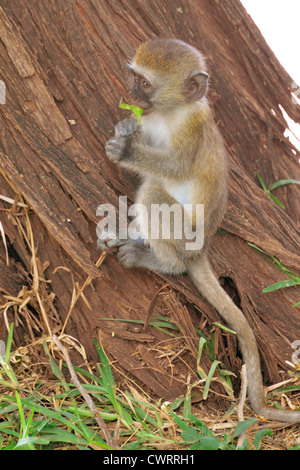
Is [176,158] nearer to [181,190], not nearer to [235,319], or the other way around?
[181,190]

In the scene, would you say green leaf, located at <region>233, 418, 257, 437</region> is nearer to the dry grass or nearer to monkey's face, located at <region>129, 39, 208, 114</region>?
the dry grass

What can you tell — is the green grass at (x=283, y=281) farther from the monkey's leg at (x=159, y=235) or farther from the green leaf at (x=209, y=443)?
the green leaf at (x=209, y=443)

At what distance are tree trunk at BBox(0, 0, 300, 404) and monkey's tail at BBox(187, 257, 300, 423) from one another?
0.08 meters

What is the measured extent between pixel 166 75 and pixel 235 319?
2051mm

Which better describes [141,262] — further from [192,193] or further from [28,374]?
[28,374]

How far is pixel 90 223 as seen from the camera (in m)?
4.30

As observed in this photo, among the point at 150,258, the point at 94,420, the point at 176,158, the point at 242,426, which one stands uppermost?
the point at 176,158

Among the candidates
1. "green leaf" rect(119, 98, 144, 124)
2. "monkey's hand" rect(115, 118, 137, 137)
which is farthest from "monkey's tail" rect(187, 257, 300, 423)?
"green leaf" rect(119, 98, 144, 124)

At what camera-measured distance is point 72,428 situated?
3738 mm

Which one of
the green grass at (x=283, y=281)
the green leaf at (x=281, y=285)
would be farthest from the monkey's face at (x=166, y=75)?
the green leaf at (x=281, y=285)

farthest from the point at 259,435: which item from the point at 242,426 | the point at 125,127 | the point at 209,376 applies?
the point at 125,127

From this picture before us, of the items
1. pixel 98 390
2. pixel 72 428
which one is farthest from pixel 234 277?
pixel 72 428

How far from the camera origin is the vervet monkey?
4.45m

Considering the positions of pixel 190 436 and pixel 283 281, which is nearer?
pixel 190 436
